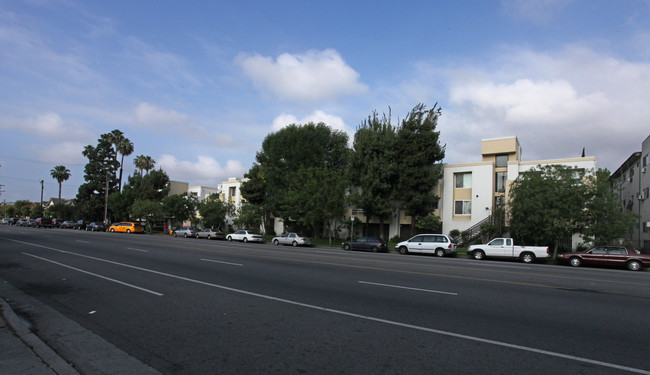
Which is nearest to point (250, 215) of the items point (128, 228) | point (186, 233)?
point (186, 233)

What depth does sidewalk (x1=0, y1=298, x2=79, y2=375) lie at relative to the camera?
455cm

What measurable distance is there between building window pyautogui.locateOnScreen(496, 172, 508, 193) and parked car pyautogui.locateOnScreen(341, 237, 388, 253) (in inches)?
494

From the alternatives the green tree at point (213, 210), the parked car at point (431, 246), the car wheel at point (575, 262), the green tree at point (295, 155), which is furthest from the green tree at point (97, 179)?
the car wheel at point (575, 262)

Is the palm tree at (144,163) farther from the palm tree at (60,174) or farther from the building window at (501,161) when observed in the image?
the building window at (501,161)

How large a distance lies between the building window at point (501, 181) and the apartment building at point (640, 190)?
26.1 feet

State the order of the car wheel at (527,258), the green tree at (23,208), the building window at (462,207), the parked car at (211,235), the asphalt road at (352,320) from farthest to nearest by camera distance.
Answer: the green tree at (23,208), the parked car at (211,235), the building window at (462,207), the car wheel at (527,258), the asphalt road at (352,320)

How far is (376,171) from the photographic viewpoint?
3747 centimetres

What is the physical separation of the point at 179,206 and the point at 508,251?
144 feet

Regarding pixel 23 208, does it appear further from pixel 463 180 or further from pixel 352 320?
pixel 352 320

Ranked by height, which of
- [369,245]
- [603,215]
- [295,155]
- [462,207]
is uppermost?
[295,155]

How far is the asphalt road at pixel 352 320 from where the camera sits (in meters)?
4.98

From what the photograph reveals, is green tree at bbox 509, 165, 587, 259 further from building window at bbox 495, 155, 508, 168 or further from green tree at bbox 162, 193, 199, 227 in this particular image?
green tree at bbox 162, 193, 199, 227

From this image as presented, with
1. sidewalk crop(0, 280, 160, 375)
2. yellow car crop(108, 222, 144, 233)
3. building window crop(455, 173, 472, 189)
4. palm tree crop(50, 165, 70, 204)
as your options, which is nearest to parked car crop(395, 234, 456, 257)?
building window crop(455, 173, 472, 189)

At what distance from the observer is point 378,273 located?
13.4m
